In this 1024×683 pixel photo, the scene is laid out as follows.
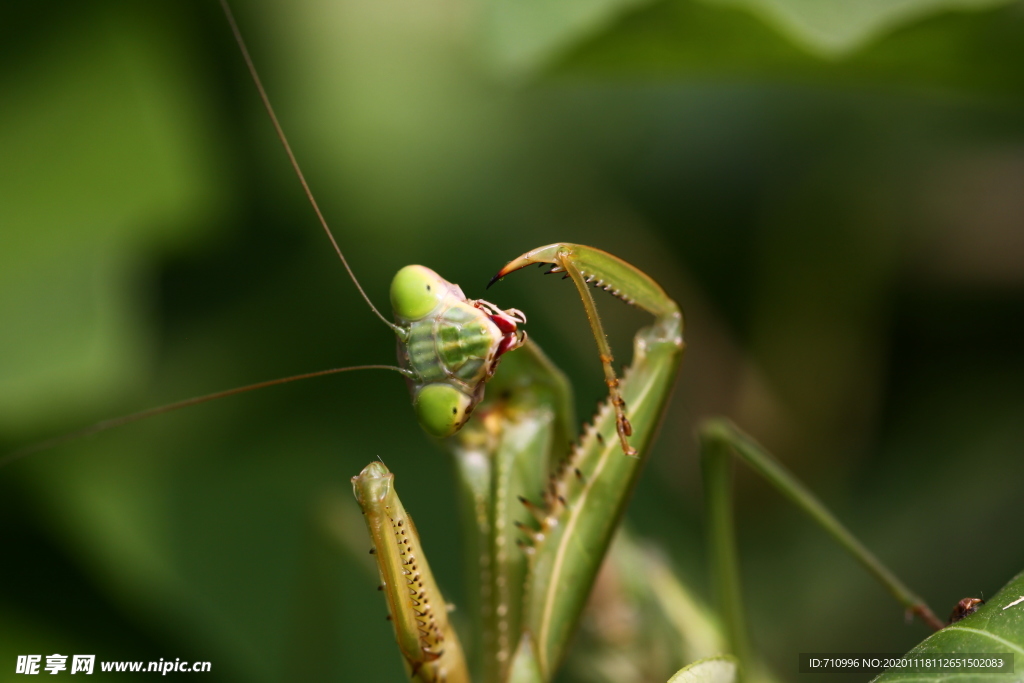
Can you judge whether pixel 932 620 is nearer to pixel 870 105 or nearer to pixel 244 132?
pixel 870 105

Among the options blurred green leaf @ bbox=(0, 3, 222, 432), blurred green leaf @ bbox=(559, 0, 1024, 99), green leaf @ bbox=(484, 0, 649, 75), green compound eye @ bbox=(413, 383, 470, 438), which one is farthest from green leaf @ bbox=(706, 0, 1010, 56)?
blurred green leaf @ bbox=(0, 3, 222, 432)

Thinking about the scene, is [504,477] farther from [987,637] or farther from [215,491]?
[215,491]

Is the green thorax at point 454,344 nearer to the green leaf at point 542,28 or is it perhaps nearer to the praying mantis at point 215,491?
the green leaf at point 542,28

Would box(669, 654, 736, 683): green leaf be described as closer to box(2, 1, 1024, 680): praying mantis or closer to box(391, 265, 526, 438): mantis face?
box(391, 265, 526, 438): mantis face

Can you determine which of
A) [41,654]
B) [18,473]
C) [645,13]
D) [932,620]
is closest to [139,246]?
[18,473]

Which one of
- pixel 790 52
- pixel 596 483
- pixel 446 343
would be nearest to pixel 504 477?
pixel 596 483

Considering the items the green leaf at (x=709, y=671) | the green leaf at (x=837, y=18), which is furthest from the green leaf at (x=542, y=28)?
the green leaf at (x=709, y=671)
